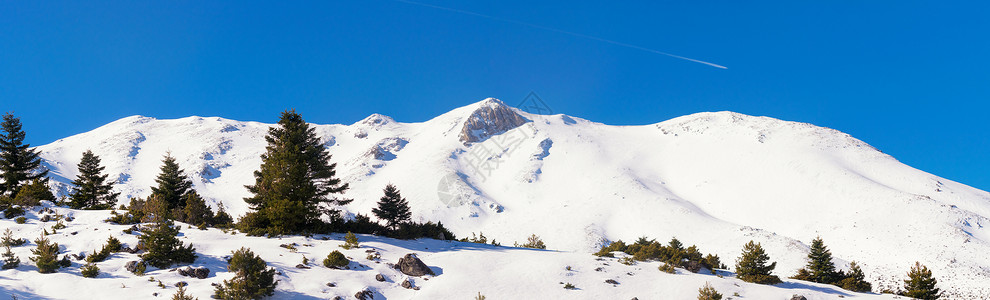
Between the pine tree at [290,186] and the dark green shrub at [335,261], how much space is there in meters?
7.26

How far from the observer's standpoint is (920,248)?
6303 centimetres

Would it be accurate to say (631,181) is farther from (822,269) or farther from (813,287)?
Result: (813,287)

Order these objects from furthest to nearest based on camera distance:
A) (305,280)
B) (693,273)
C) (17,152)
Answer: (17,152), (693,273), (305,280)

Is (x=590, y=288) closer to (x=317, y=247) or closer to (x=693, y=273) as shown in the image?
(x=693, y=273)

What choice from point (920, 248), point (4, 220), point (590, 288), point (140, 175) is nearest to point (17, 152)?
point (4, 220)

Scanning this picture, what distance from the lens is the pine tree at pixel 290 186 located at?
26.6 m

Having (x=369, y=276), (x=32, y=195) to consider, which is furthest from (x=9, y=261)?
(x=32, y=195)

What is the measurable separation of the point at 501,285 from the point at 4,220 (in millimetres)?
27628

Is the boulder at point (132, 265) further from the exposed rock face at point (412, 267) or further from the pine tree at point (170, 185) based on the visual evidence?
the pine tree at point (170, 185)

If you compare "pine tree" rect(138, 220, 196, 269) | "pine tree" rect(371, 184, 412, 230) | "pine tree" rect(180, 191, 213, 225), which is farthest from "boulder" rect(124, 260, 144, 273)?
"pine tree" rect(371, 184, 412, 230)

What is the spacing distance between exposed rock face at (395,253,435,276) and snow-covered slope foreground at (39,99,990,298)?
13.6 metres

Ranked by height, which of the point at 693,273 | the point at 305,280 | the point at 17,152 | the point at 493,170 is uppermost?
the point at 493,170

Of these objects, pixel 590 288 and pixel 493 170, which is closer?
pixel 590 288

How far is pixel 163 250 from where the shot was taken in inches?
738
